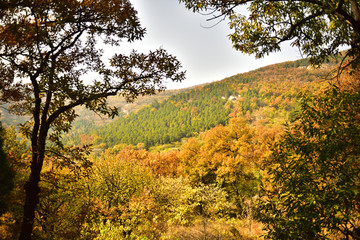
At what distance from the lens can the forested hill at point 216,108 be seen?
111 meters

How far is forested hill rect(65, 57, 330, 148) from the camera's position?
11106 cm

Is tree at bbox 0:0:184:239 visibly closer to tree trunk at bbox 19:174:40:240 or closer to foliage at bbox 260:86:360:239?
tree trunk at bbox 19:174:40:240

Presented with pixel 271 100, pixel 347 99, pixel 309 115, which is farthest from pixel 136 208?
pixel 271 100

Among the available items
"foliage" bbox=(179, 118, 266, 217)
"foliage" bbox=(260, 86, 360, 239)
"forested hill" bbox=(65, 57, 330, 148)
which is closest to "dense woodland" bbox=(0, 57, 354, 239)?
"foliage" bbox=(179, 118, 266, 217)

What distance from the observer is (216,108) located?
146m

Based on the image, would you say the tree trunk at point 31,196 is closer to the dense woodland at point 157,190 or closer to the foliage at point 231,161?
the dense woodland at point 157,190

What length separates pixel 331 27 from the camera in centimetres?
568

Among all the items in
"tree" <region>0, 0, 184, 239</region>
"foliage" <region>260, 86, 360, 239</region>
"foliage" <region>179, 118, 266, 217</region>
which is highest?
"tree" <region>0, 0, 184, 239</region>

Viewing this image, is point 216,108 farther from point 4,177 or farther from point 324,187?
point 324,187

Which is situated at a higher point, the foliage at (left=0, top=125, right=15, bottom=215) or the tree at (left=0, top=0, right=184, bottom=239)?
the tree at (left=0, top=0, right=184, bottom=239)

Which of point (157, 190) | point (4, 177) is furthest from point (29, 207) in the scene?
point (157, 190)

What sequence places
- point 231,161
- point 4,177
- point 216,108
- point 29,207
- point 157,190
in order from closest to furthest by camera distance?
point 29,207 → point 4,177 → point 157,190 → point 231,161 → point 216,108

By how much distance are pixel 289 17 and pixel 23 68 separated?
23.4 feet

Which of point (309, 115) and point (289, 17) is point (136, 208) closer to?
point (309, 115)
